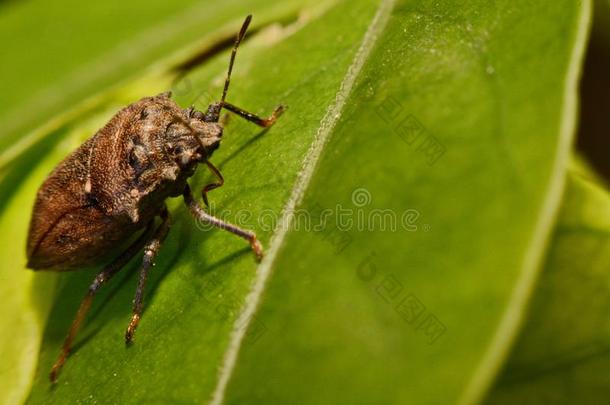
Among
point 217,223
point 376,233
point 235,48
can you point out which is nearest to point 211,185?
point 217,223

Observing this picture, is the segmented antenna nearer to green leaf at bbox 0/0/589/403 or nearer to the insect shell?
the insect shell

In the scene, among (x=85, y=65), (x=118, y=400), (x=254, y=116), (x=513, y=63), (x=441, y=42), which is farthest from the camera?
(x=85, y=65)

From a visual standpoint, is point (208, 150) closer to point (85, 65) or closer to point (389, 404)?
point (85, 65)

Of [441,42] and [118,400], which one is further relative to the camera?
[118,400]

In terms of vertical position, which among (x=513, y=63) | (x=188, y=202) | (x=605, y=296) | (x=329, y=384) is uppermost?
(x=513, y=63)

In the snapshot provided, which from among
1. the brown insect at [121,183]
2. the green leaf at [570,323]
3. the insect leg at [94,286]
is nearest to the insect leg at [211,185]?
the brown insect at [121,183]

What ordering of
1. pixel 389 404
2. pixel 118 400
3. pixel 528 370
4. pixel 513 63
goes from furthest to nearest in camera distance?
1. pixel 118 400
2. pixel 528 370
3. pixel 513 63
4. pixel 389 404

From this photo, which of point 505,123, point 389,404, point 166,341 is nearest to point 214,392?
point 166,341

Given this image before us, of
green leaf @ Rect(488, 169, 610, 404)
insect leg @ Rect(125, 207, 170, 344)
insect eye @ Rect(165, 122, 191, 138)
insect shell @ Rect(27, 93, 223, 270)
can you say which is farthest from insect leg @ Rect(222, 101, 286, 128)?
green leaf @ Rect(488, 169, 610, 404)

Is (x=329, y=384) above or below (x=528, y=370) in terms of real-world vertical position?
above
